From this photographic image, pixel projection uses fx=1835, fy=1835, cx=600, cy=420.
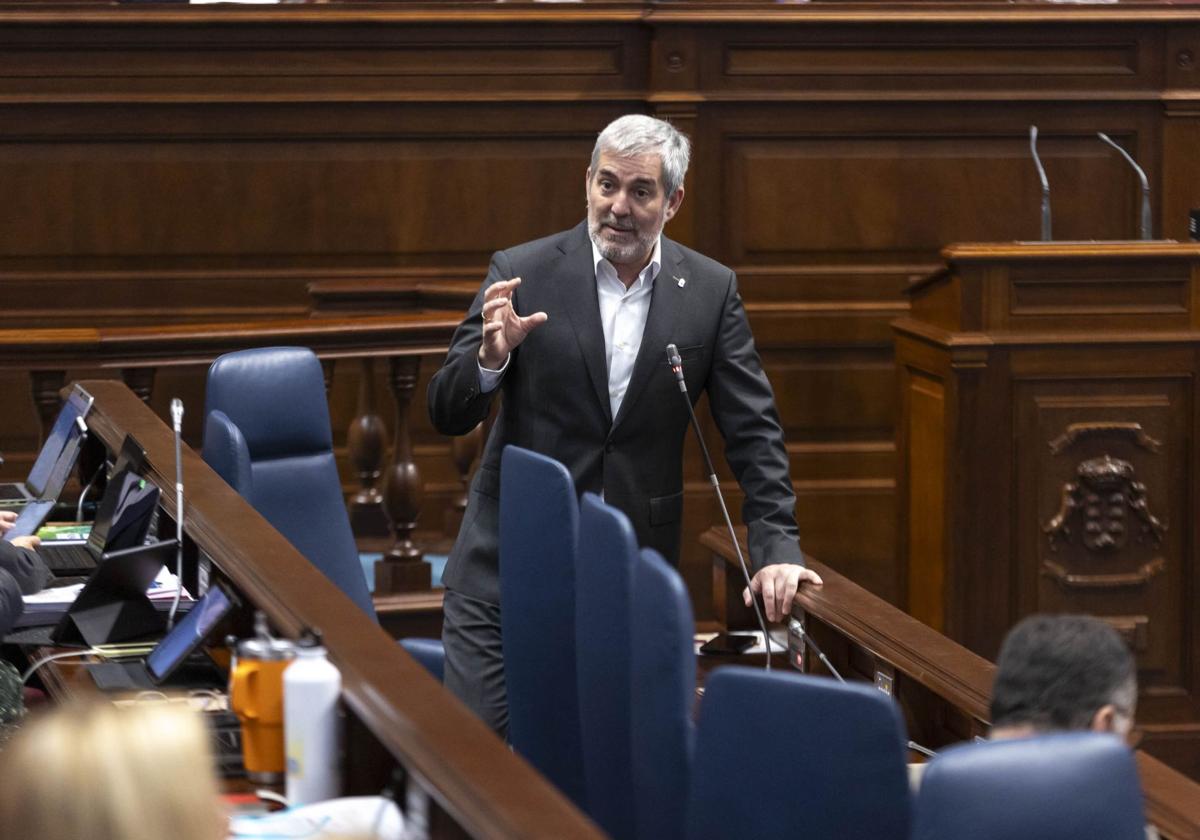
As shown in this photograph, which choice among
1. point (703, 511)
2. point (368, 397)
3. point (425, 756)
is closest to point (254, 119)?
point (368, 397)

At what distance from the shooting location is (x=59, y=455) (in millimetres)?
3781

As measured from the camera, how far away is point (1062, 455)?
191 inches

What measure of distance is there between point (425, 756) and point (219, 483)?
153 centimetres

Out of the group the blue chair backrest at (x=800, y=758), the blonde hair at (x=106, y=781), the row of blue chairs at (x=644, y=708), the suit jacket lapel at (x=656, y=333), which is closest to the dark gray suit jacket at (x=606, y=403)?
the suit jacket lapel at (x=656, y=333)

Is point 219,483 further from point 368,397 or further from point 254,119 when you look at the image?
point 254,119

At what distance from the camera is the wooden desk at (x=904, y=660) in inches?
104

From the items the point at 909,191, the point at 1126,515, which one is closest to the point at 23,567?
Result: the point at 1126,515

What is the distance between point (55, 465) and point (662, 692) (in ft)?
6.85

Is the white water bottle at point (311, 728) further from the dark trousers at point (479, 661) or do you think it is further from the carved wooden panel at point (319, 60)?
the carved wooden panel at point (319, 60)

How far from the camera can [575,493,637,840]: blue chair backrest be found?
7.89 ft

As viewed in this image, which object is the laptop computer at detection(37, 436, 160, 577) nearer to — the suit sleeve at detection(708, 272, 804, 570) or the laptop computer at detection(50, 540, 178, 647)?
the laptop computer at detection(50, 540, 178, 647)

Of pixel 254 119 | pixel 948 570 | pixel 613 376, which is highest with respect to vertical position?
pixel 254 119

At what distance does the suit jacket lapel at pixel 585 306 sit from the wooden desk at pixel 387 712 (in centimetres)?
63

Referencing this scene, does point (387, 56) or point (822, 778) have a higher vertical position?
point (387, 56)
